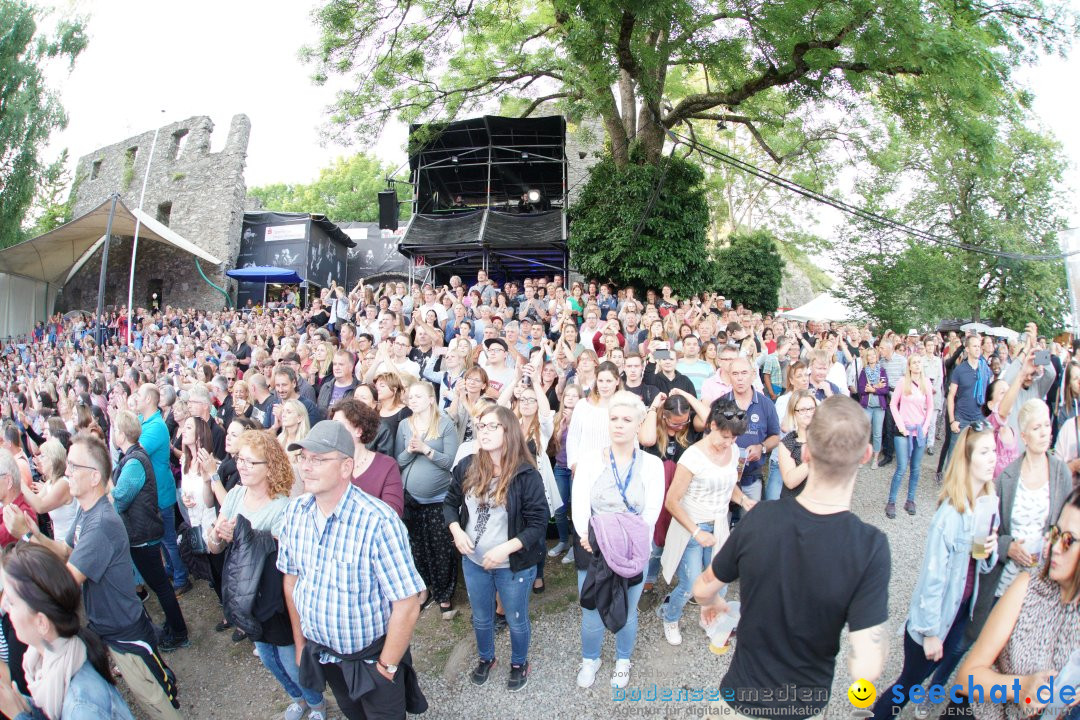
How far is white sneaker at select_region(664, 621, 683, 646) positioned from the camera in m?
3.61

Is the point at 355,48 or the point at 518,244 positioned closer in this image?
the point at 355,48

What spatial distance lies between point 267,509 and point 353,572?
35.9 inches

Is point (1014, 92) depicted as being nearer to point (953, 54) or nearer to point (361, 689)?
point (953, 54)

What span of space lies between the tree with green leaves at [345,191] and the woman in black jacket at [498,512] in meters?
38.4

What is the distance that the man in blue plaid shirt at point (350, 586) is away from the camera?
2.20m

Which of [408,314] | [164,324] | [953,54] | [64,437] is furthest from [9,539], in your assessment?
[164,324]

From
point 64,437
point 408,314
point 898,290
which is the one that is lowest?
point 64,437

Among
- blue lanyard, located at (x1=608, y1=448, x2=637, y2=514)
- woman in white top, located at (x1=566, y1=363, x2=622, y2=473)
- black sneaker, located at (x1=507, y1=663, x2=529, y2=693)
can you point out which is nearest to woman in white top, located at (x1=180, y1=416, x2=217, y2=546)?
black sneaker, located at (x1=507, y1=663, x2=529, y2=693)

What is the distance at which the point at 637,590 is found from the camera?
9.93 ft

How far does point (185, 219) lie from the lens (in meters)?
22.3

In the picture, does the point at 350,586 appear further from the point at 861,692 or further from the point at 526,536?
the point at 861,692

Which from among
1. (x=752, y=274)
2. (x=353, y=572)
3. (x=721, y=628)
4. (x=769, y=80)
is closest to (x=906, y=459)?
(x=721, y=628)

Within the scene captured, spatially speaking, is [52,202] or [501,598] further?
[52,202]

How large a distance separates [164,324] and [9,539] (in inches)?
574
